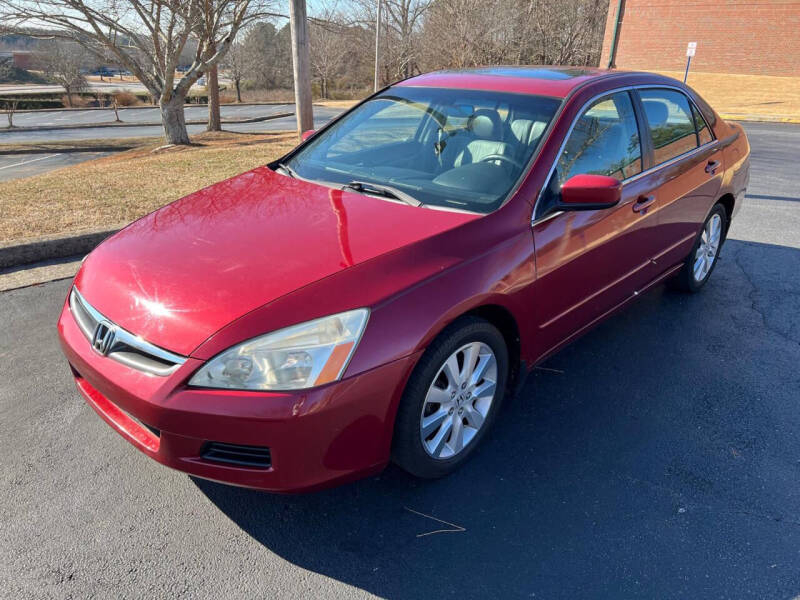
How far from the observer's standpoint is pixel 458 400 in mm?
2545

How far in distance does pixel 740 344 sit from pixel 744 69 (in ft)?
134

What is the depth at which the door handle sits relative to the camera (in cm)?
335

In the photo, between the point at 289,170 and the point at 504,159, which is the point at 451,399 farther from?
the point at 289,170

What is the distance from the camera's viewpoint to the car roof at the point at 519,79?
3.23m

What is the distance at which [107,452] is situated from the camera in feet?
9.02

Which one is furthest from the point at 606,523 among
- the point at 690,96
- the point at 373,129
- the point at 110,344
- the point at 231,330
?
the point at 690,96

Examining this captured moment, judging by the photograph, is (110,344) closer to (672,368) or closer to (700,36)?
(672,368)

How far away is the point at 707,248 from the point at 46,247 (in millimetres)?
5523

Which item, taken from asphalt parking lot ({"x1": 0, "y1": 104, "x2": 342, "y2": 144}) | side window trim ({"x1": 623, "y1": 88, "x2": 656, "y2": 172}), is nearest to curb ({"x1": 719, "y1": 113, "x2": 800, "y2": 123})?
asphalt parking lot ({"x1": 0, "y1": 104, "x2": 342, "y2": 144})

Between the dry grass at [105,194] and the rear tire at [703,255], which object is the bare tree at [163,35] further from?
the rear tire at [703,255]

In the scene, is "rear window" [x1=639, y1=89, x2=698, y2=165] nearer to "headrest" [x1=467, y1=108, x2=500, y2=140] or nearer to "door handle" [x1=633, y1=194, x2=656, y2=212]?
"door handle" [x1=633, y1=194, x2=656, y2=212]

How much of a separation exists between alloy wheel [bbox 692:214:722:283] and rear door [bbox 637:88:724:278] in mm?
263

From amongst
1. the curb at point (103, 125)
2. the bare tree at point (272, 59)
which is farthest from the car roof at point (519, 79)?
the bare tree at point (272, 59)

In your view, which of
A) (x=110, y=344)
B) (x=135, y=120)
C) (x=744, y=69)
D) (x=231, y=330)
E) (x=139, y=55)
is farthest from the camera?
(x=135, y=120)
